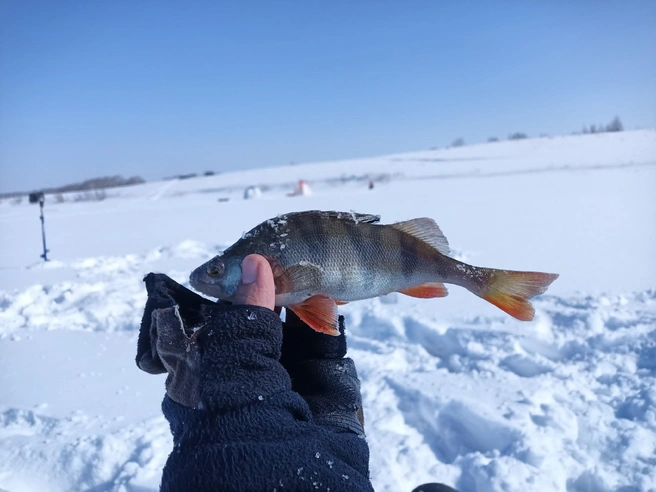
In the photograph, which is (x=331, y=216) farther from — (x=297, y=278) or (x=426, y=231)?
(x=426, y=231)

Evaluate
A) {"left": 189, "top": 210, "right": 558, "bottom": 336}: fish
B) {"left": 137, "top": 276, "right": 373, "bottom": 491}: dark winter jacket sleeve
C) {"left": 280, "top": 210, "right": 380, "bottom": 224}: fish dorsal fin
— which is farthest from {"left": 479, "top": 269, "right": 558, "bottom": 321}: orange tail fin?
{"left": 137, "top": 276, "right": 373, "bottom": 491}: dark winter jacket sleeve

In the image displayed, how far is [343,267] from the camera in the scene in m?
1.95

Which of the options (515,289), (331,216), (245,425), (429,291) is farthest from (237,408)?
(515,289)

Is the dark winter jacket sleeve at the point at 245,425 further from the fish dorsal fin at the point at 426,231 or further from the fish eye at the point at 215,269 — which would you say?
the fish dorsal fin at the point at 426,231

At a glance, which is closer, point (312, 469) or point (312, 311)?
point (312, 469)

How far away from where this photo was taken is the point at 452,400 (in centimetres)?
355

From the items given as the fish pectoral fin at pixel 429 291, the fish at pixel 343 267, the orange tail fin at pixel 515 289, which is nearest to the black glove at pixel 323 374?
the fish at pixel 343 267

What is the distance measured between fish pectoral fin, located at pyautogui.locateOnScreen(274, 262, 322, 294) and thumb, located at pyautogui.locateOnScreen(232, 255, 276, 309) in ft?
0.33

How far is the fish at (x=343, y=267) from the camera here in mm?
1888

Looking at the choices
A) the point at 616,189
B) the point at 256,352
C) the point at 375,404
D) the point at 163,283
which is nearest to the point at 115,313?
the point at 375,404

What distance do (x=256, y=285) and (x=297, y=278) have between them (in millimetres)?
220

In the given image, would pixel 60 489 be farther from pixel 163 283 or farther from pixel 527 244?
pixel 527 244

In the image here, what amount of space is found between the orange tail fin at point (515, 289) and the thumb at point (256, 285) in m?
0.94

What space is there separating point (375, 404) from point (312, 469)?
244 centimetres
